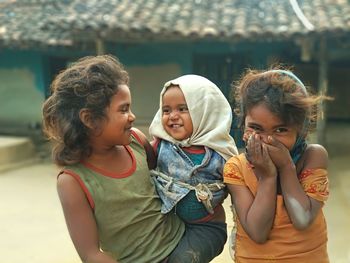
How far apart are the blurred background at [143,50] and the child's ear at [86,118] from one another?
4.24 metres

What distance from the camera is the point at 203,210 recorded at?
1.77m

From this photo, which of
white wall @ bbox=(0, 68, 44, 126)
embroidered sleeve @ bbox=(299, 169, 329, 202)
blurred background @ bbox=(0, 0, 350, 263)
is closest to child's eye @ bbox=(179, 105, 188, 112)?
embroidered sleeve @ bbox=(299, 169, 329, 202)

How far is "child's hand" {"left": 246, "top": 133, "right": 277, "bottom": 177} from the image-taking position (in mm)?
1529

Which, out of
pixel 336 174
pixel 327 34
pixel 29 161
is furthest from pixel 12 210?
pixel 327 34

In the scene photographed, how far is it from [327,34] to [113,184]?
7.52m

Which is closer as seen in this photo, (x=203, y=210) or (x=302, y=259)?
(x=302, y=259)

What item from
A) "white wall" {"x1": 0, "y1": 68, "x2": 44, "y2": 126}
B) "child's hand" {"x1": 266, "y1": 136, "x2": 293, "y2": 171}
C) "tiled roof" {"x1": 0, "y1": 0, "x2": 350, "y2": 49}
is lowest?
"white wall" {"x1": 0, "y1": 68, "x2": 44, "y2": 126}

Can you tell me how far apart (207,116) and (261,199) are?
0.37m

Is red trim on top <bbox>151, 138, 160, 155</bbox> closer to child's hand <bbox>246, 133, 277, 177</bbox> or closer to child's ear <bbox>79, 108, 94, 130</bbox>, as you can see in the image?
child's ear <bbox>79, 108, 94, 130</bbox>

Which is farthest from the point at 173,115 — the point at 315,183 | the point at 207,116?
the point at 315,183

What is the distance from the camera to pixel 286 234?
1.58 metres

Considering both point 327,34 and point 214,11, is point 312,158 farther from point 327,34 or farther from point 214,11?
point 214,11

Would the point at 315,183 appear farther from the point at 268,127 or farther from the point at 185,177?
the point at 185,177

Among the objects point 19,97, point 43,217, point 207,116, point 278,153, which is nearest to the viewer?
point 278,153
